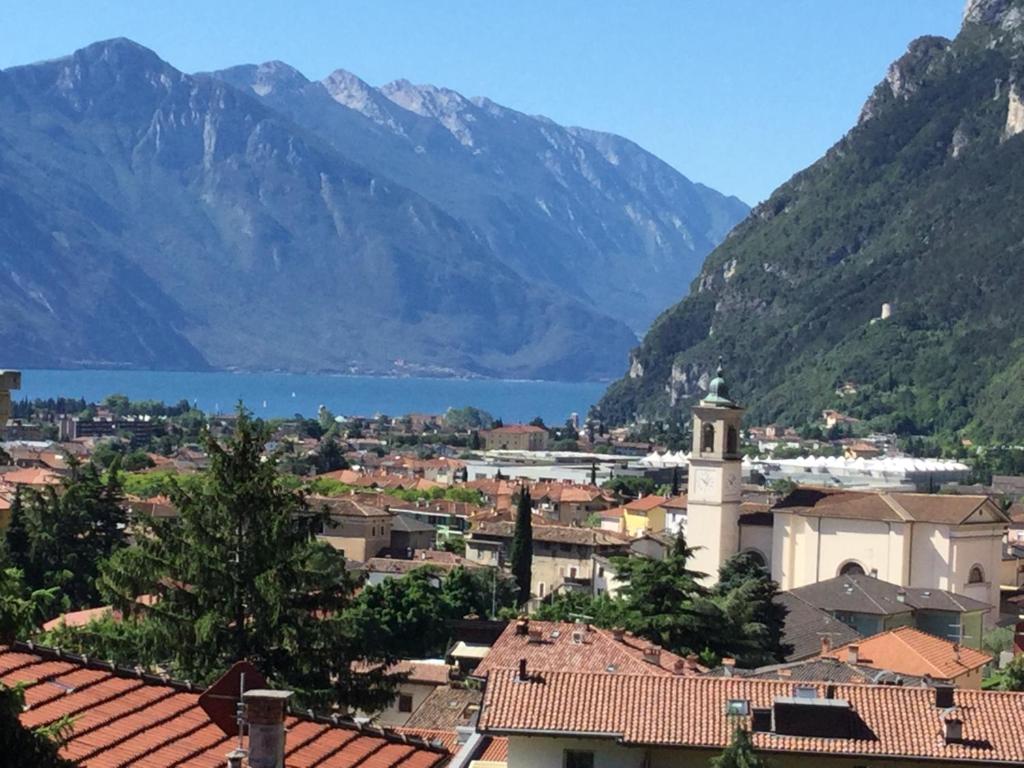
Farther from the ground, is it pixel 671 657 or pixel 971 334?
pixel 971 334

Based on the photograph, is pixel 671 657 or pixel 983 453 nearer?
pixel 671 657

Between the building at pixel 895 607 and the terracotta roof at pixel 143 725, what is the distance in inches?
1368

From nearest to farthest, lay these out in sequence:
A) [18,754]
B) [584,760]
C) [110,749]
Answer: [18,754] → [110,749] → [584,760]

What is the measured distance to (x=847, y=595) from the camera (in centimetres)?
4994

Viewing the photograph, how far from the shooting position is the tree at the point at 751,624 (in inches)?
1571

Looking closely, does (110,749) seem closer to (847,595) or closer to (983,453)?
(847,595)

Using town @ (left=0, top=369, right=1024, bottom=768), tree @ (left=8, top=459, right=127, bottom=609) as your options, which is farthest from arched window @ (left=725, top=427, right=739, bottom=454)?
tree @ (left=8, top=459, right=127, bottom=609)

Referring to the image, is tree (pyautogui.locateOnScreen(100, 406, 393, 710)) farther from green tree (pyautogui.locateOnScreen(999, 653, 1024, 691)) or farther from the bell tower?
the bell tower

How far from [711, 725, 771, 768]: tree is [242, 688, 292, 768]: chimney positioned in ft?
23.4

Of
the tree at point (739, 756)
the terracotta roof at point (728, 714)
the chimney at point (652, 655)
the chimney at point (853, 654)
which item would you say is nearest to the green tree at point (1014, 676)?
the chimney at point (853, 654)

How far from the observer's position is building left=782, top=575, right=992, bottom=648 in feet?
157

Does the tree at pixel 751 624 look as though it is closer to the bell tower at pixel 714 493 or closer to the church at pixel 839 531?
the church at pixel 839 531

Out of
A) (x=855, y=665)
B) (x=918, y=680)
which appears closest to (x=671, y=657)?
(x=855, y=665)

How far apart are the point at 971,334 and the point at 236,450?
181007 mm
